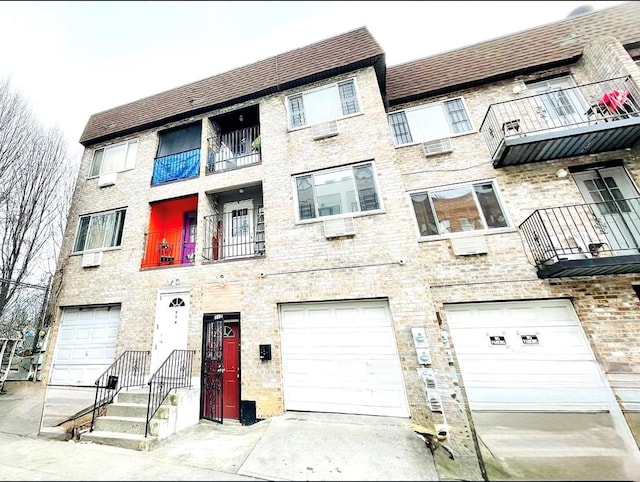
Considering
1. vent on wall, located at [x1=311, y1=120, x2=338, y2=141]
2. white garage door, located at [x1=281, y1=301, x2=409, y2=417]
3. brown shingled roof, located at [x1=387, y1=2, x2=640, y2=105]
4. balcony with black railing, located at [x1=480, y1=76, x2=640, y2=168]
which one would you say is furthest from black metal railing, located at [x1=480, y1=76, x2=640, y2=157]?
white garage door, located at [x1=281, y1=301, x2=409, y2=417]

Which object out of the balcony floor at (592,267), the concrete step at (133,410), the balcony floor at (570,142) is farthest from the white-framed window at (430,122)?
the concrete step at (133,410)

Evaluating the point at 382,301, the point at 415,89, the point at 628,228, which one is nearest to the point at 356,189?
the point at 382,301

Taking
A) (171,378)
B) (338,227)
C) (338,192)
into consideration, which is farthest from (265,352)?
(338,192)

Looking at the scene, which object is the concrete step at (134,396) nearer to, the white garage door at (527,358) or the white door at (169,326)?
the white door at (169,326)

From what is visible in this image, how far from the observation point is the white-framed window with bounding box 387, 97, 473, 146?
7.89 metres

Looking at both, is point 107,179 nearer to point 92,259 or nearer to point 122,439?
point 92,259

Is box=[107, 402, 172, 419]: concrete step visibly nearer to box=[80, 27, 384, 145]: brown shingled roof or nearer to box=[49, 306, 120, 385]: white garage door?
box=[49, 306, 120, 385]: white garage door

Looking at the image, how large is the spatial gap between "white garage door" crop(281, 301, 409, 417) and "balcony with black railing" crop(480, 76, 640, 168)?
5423 mm

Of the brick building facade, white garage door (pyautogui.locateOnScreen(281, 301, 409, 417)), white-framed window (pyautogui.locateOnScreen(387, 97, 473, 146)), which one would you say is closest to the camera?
the brick building facade

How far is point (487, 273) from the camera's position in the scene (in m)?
6.15

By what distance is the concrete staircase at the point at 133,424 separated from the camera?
4.80 meters

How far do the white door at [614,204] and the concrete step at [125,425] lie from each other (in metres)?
10.8

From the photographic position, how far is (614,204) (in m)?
6.31

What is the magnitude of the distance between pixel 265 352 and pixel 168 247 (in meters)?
5.62
